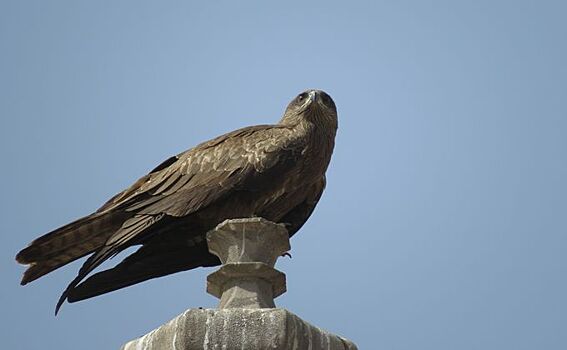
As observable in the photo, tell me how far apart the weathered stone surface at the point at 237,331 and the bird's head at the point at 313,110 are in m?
2.66

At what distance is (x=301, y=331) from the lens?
5785 millimetres

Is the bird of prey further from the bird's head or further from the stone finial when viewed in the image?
the stone finial

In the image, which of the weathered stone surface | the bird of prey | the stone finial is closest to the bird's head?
the bird of prey

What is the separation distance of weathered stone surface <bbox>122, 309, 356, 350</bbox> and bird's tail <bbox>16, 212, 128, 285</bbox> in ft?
5.73

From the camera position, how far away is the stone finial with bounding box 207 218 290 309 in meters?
6.35

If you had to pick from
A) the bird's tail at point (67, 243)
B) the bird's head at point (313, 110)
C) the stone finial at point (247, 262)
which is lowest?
the stone finial at point (247, 262)

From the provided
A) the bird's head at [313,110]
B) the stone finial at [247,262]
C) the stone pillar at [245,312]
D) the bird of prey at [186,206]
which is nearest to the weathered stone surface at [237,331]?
the stone pillar at [245,312]

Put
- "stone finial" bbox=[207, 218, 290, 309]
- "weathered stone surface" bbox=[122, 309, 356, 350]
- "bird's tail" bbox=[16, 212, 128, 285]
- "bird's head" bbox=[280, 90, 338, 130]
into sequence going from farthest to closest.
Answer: "bird's head" bbox=[280, 90, 338, 130] < "bird's tail" bbox=[16, 212, 128, 285] < "stone finial" bbox=[207, 218, 290, 309] < "weathered stone surface" bbox=[122, 309, 356, 350]

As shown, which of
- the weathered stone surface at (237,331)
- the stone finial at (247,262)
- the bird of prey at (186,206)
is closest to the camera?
the weathered stone surface at (237,331)

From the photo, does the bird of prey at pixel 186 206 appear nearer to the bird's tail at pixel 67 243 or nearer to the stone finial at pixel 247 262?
the bird's tail at pixel 67 243

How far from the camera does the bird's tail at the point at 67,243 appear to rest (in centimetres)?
725

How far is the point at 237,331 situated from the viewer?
225 inches

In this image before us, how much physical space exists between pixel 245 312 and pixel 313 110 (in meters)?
2.77

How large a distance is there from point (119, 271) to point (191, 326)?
2.04 meters
